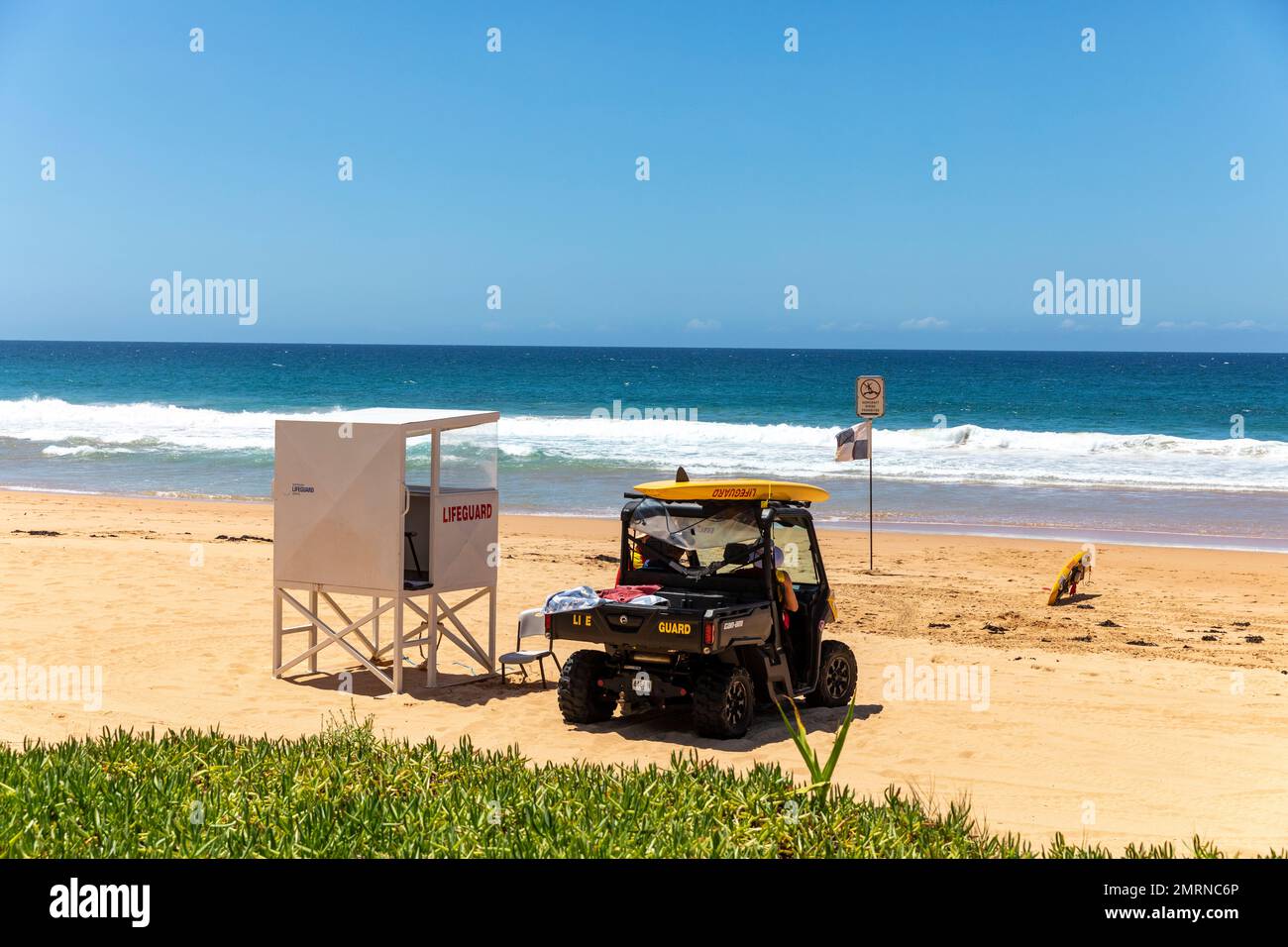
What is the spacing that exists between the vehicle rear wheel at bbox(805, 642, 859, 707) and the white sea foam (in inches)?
779

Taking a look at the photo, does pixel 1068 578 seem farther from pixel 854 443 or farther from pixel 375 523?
pixel 375 523

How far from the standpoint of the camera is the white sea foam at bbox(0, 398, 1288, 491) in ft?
100

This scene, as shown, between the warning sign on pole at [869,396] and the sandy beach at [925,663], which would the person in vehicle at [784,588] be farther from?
the warning sign on pole at [869,396]

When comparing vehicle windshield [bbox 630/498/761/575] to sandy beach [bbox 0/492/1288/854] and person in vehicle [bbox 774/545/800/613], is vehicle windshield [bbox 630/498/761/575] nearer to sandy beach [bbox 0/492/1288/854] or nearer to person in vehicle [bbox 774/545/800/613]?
person in vehicle [bbox 774/545/800/613]

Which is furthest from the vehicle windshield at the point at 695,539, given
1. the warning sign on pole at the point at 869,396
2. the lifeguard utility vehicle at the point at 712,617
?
the warning sign on pole at the point at 869,396

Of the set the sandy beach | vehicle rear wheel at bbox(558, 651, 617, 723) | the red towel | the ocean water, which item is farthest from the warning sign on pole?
vehicle rear wheel at bbox(558, 651, 617, 723)

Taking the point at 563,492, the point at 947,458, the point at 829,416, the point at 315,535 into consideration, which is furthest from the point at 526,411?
the point at 315,535

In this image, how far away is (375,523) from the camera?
9562 millimetres

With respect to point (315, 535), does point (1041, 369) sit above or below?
above

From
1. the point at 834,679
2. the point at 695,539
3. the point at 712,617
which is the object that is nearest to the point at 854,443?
the point at 834,679

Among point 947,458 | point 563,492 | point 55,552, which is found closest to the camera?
point 55,552
